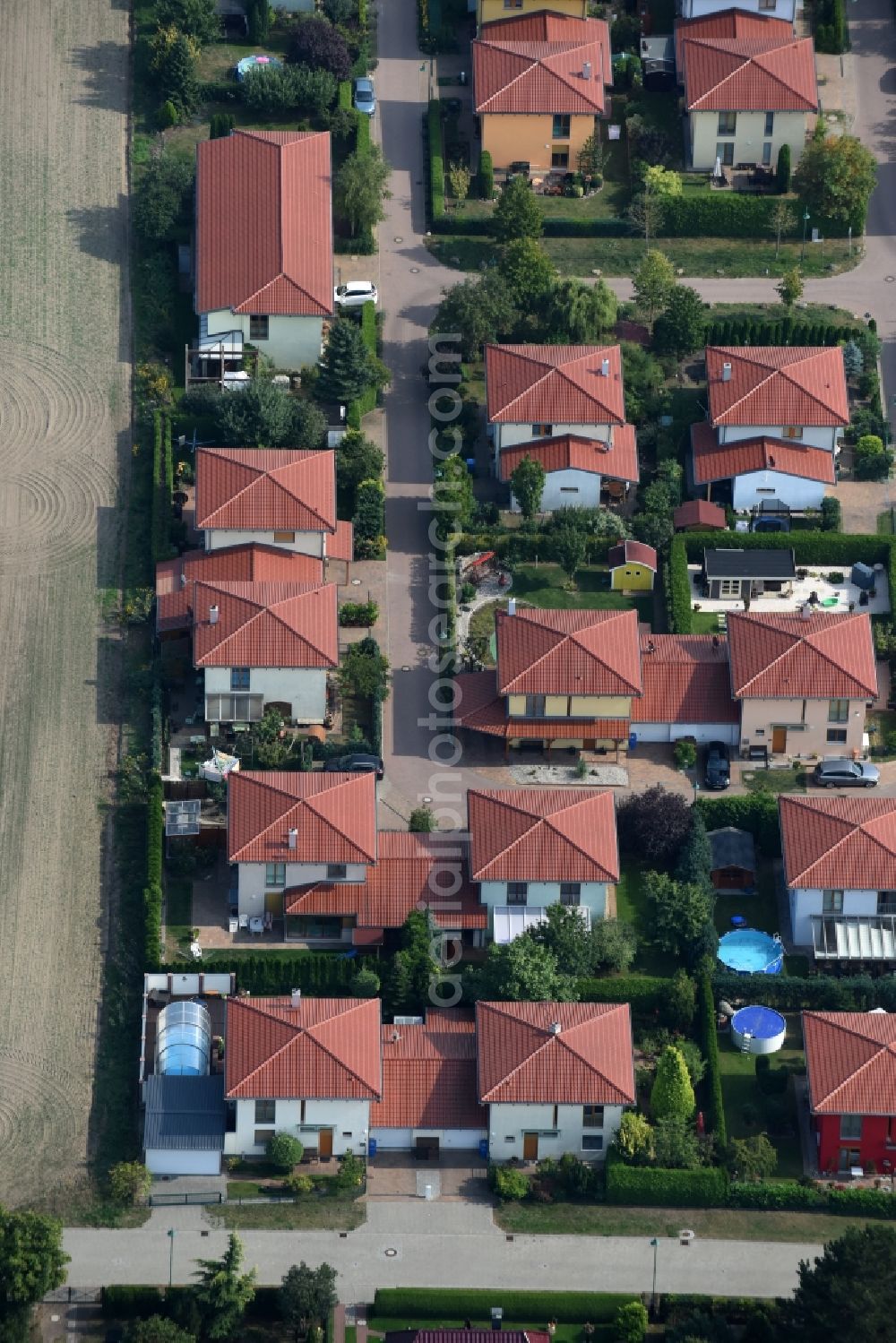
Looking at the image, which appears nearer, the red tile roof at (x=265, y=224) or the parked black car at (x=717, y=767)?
the parked black car at (x=717, y=767)

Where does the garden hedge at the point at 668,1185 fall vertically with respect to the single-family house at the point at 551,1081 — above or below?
below

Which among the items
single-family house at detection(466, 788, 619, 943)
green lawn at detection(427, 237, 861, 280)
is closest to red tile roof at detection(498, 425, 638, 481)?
green lawn at detection(427, 237, 861, 280)

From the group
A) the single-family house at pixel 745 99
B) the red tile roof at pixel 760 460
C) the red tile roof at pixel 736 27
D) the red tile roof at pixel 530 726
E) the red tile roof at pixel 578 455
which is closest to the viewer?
the red tile roof at pixel 530 726

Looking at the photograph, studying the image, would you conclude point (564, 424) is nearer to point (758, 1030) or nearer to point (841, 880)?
point (841, 880)

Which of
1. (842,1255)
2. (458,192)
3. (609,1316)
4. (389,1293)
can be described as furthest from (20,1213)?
(458,192)

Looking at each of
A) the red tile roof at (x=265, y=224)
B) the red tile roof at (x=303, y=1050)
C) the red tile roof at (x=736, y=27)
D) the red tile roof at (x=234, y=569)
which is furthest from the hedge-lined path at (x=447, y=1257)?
the red tile roof at (x=736, y=27)

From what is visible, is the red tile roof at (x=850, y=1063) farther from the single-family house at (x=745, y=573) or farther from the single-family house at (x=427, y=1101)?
the single-family house at (x=745, y=573)

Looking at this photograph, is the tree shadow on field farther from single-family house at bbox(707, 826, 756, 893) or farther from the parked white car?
single-family house at bbox(707, 826, 756, 893)

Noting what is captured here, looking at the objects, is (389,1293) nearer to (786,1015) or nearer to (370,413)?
(786,1015)
